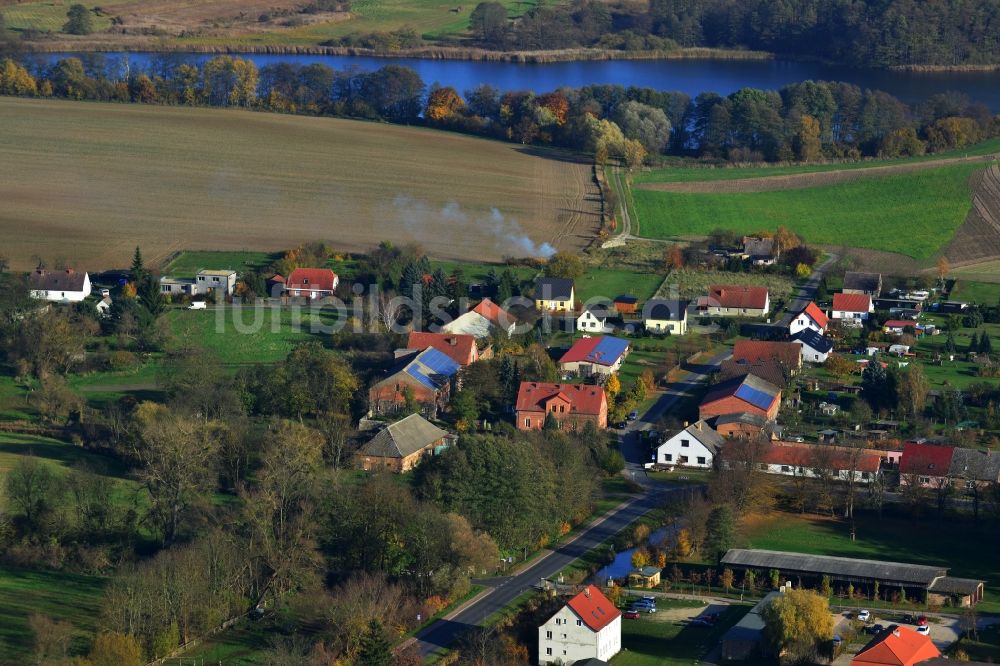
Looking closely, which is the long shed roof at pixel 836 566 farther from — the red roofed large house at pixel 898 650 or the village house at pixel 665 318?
the village house at pixel 665 318

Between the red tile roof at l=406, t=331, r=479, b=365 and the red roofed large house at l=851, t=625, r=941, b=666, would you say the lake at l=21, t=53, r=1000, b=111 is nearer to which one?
the red tile roof at l=406, t=331, r=479, b=365

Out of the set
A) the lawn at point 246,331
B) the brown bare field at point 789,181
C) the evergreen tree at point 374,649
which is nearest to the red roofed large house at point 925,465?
the evergreen tree at point 374,649

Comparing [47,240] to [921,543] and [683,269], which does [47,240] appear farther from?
[921,543]

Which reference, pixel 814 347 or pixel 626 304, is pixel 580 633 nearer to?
pixel 814 347

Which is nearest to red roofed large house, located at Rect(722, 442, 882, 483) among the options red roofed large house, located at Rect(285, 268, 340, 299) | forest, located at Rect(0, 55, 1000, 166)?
Answer: red roofed large house, located at Rect(285, 268, 340, 299)

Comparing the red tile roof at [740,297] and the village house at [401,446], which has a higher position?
the red tile roof at [740,297]

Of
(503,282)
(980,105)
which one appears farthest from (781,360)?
(980,105)
